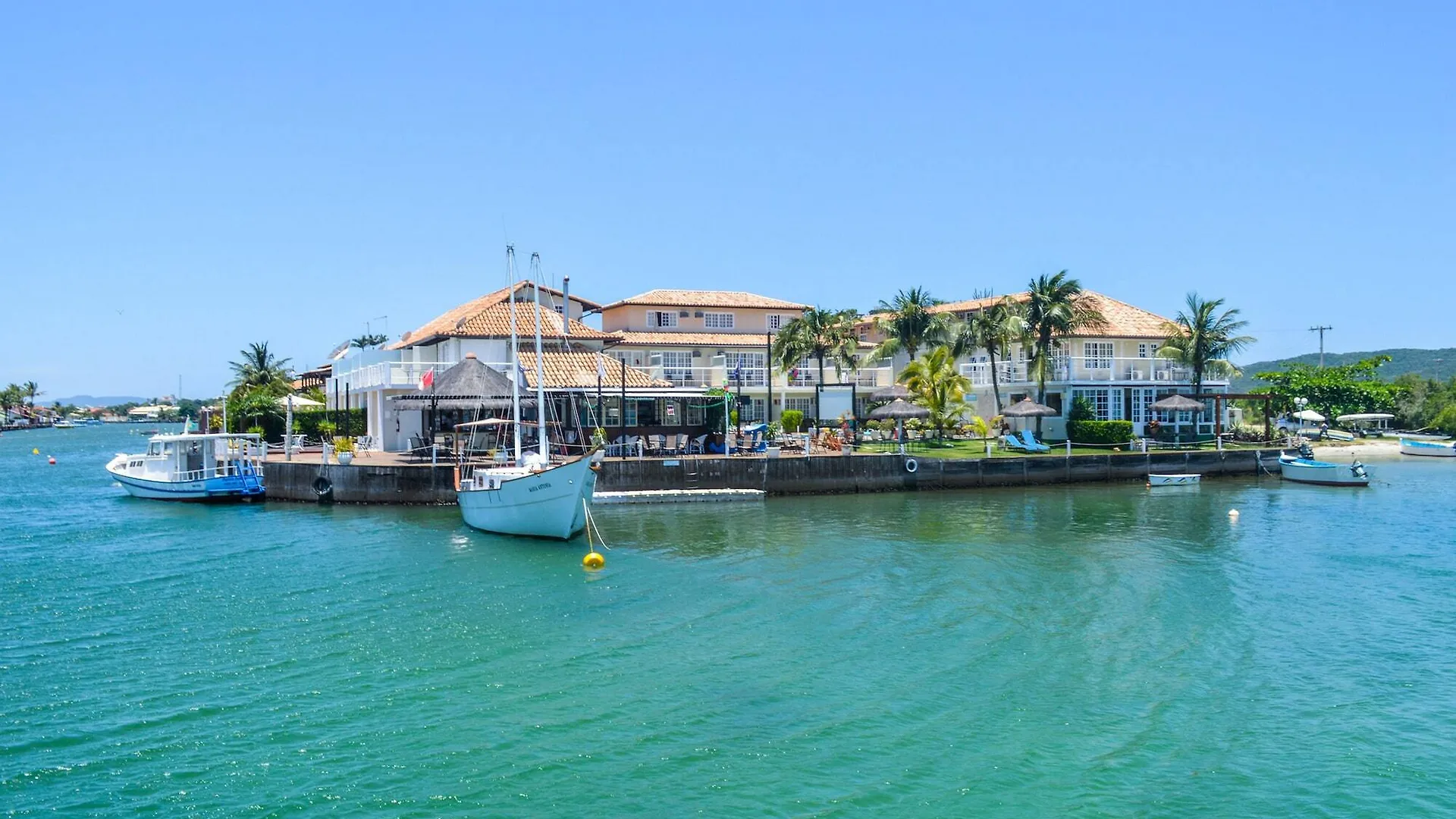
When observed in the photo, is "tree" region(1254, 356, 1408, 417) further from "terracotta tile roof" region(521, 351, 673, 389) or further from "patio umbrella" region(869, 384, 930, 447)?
"terracotta tile roof" region(521, 351, 673, 389)

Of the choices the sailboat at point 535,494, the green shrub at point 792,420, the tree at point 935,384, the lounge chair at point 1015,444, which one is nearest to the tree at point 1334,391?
the lounge chair at point 1015,444

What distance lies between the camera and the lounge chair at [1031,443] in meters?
48.6

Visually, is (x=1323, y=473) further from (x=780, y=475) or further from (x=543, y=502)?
(x=543, y=502)

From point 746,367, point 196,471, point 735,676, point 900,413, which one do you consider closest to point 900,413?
point 900,413

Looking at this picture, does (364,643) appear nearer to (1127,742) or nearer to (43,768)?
(43,768)

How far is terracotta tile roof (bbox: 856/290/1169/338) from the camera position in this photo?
55331 millimetres

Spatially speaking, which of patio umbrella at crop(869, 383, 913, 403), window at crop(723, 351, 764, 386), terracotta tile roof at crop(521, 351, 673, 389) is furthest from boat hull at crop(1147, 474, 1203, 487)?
terracotta tile roof at crop(521, 351, 673, 389)

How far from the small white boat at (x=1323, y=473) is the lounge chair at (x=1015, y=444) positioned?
12.8 metres

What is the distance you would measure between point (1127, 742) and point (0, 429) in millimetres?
206534

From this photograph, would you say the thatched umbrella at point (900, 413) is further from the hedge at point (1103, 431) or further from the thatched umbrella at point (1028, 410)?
the hedge at point (1103, 431)

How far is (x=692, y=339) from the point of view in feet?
189

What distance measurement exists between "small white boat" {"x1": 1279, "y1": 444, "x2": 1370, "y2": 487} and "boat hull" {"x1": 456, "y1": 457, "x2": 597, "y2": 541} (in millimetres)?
35723

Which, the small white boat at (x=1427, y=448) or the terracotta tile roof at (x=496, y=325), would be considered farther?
the small white boat at (x=1427, y=448)

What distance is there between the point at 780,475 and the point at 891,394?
10.3 metres
